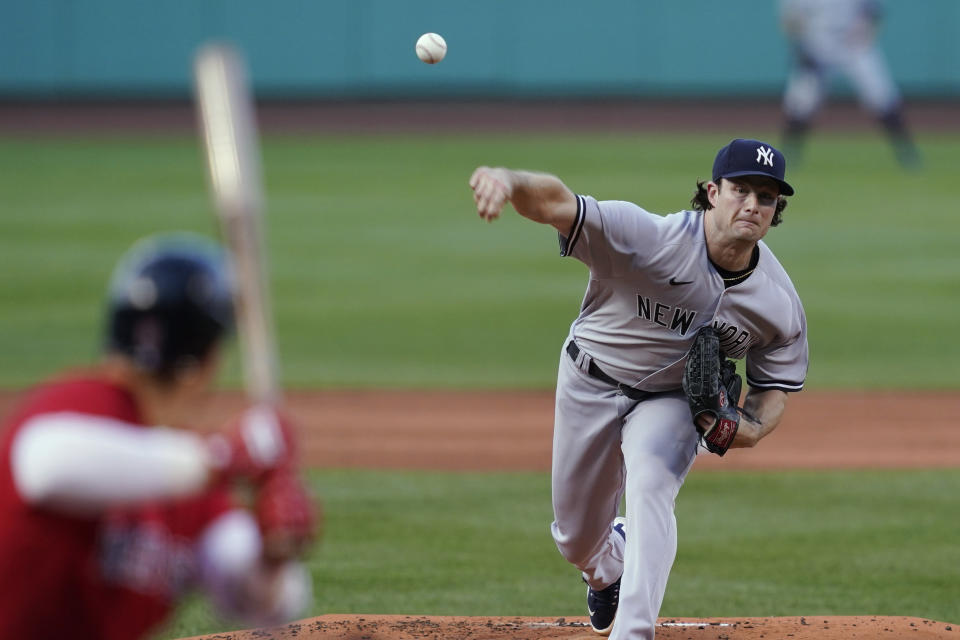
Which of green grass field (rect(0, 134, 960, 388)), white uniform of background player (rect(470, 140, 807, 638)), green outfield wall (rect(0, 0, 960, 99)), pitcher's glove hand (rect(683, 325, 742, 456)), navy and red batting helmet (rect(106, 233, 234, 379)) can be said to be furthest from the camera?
green outfield wall (rect(0, 0, 960, 99))

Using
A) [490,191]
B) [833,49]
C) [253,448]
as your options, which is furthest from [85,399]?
[833,49]

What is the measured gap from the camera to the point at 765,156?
202 inches

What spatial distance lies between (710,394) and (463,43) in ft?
83.5

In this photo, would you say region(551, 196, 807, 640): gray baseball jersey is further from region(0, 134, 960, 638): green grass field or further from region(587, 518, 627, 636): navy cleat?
region(0, 134, 960, 638): green grass field

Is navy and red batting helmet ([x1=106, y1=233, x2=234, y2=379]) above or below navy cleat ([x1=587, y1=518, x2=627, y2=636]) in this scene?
above

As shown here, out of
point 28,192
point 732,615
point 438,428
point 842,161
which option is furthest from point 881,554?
point 842,161

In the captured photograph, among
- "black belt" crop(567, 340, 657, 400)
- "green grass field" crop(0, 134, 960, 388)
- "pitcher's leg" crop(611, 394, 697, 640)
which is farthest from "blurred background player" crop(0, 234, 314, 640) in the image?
"green grass field" crop(0, 134, 960, 388)

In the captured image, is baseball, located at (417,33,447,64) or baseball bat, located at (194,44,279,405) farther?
baseball, located at (417,33,447,64)

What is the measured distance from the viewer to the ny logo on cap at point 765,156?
202 inches

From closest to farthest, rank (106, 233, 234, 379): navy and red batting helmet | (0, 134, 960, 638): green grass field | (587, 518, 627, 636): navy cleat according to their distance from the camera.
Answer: (106, 233, 234, 379): navy and red batting helmet < (587, 518, 627, 636): navy cleat < (0, 134, 960, 638): green grass field

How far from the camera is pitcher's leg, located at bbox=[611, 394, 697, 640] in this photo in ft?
15.8

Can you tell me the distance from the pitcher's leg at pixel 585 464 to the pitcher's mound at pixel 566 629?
14.8 inches

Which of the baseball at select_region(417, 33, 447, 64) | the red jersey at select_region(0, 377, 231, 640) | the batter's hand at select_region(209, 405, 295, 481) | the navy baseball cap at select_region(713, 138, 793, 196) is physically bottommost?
the red jersey at select_region(0, 377, 231, 640)

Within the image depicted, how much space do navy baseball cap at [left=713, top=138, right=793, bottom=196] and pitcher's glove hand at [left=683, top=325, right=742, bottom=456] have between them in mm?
577
